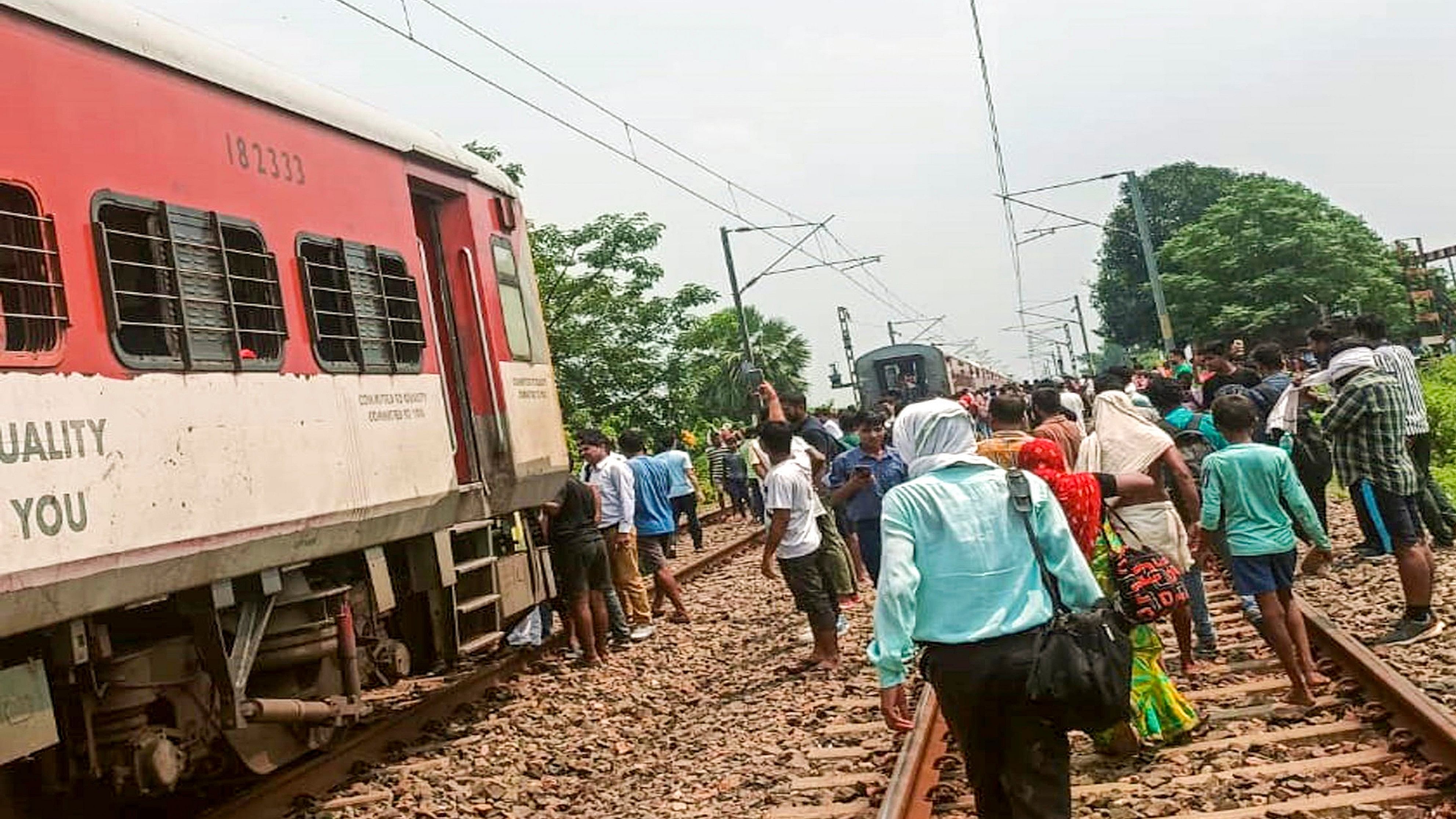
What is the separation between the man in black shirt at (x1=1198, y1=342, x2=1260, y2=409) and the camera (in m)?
10.4

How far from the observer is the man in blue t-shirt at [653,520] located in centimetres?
1230

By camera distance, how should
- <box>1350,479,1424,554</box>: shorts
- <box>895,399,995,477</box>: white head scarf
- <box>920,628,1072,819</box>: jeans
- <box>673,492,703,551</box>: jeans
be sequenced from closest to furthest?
<box>920,628,1072,819</box>: jeans → <box>895,399,995,477</box>: white head scarf → <box>1350,479,1424,554</box>: shorts → <box>673,492,703,551</box>: jeans

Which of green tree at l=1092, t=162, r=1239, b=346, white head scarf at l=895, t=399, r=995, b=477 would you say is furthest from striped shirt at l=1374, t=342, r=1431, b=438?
green tree at l=1092, t=162, r=1239, b=346

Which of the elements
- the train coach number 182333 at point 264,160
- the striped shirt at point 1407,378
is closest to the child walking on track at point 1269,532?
the striped shirt at point 1407,378

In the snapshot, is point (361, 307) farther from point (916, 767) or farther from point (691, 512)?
point (691, 512)

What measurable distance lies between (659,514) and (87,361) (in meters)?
7.94

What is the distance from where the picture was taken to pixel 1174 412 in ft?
29.3

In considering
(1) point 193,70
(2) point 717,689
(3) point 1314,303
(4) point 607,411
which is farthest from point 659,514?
(3) point 1314,303

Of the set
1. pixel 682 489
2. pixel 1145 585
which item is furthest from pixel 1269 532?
pixel 682 489

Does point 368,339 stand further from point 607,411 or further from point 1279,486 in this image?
point 607,411

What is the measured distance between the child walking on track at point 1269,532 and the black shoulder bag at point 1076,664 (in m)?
2.84

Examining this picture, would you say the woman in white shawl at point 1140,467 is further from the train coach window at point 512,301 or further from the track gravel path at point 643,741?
the train coach window at point 512,301

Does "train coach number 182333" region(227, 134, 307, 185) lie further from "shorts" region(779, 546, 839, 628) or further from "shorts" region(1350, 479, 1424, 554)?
"shorts" region(1350, 479, 1424, 554)

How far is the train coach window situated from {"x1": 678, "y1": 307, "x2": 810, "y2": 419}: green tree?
60.2 feet
